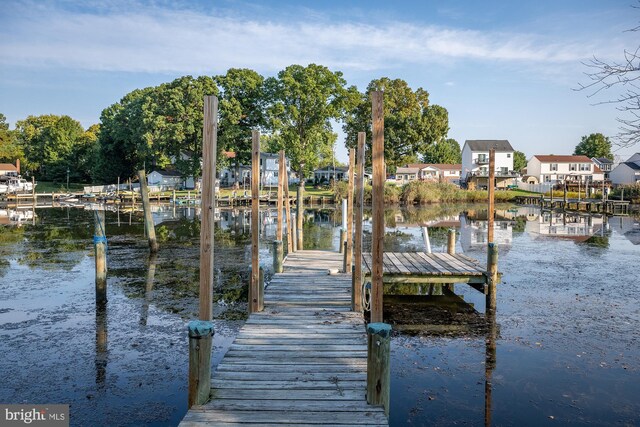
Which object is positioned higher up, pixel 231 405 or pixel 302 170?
pixel 302 170

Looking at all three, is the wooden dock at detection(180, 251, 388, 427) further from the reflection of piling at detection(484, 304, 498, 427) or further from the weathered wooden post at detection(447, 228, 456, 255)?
the weathered wooden post at detection(447, 228, 456, 255)

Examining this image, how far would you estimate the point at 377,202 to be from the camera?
23.2ft

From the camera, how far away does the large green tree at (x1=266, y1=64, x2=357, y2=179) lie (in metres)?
61.0

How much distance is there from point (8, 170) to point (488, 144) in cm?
8045

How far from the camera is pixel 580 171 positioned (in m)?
95.6

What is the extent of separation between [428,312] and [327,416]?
8330 mm

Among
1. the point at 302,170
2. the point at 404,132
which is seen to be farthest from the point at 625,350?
the point at 404,132

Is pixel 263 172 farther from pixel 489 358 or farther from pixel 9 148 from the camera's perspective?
pixel 489 358

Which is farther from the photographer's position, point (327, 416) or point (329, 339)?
point (329, 339)

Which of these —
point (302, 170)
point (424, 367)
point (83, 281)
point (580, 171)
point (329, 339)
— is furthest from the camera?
point (580, 171)

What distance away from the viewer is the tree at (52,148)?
85.1 meters

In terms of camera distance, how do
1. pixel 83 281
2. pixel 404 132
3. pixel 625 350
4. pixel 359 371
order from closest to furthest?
pixel 359 371 → pixel 625 350 → pixel 83 281 → pixel 404 132

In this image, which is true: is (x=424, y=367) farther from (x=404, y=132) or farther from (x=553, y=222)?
(x=404, y=132)

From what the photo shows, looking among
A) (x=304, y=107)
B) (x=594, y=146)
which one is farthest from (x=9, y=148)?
(x=594, y=146)
